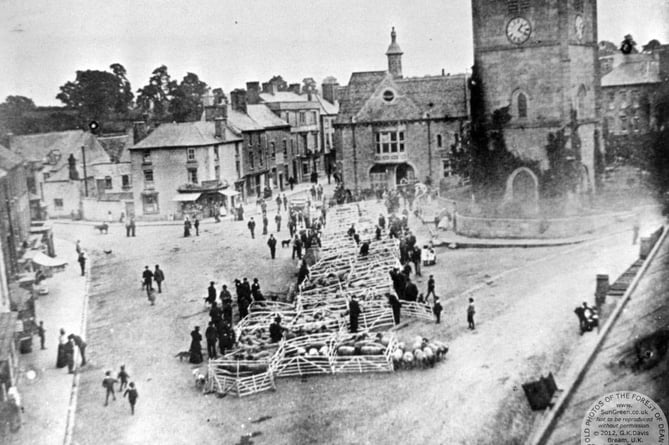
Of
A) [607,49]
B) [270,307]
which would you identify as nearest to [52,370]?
[270,307]

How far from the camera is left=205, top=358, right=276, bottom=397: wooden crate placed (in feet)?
62.2

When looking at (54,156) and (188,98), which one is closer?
(54,156)

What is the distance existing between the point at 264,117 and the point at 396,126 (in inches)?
352

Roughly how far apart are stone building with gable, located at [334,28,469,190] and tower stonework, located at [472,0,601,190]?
10389 mm

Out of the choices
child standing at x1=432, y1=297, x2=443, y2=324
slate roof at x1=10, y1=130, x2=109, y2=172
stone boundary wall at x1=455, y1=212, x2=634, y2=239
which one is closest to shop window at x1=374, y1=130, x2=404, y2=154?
stone boundary wall at x1=455, y1=212, x2=634, y2=239

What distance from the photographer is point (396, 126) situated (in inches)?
1882

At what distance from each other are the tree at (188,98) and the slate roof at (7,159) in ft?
21.1

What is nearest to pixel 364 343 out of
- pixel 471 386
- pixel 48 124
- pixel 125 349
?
pixel 471 386

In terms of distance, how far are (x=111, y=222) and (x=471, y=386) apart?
18831 mm

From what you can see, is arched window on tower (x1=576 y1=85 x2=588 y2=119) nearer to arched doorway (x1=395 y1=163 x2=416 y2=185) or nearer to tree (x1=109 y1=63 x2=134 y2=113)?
arched doorway (x1=395 y1=163 x2=416 y2=185)

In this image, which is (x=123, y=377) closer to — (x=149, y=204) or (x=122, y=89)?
(x=122, y=89)

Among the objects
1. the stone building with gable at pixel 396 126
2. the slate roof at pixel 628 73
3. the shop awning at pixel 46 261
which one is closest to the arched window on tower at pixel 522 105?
the slate roof at pixel 628 73

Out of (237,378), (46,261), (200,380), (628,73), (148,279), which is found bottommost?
(200,380)

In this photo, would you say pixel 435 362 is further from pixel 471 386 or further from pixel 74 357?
pixel 74 357
